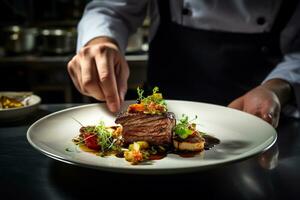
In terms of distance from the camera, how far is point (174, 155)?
0.99m

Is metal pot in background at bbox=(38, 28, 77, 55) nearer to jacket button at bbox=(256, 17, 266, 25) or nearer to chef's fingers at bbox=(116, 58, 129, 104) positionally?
jacket button at bbox=(256, 17, 266, 25)

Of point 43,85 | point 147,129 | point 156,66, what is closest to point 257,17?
point 156,66

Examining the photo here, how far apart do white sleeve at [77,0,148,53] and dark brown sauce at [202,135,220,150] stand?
2.04 feet

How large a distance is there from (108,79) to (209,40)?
713 mm

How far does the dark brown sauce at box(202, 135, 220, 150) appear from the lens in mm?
1040

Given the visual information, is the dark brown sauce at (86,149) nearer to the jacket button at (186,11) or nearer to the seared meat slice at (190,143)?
the seared meat slice at (190,143)

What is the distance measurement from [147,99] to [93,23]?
0.56 meters

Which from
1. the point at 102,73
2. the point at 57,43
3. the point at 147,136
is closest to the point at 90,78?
the point at 102,73

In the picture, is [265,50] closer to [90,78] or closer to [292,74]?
[292,74]

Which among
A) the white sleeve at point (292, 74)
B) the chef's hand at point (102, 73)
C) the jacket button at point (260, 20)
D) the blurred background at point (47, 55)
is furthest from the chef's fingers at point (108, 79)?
the blurred background at point (47, 55)

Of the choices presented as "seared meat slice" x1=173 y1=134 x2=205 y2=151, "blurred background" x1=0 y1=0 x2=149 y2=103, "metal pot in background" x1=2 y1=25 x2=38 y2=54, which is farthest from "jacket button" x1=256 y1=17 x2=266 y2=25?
"metal pot in background" x1=2 y1=25 x2=38 y2=54

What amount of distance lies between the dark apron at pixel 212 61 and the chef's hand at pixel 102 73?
55 cm

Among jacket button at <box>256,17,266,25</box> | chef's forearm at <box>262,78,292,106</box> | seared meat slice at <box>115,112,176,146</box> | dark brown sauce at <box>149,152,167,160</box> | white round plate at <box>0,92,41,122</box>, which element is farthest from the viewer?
jacket button at <box>256,17,266,25</box>

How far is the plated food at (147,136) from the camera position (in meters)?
1.01
